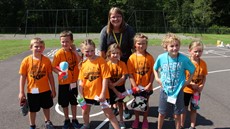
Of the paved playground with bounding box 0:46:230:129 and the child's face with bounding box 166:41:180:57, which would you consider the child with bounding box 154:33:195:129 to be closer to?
the child's face with bounding box 166:41:180:57

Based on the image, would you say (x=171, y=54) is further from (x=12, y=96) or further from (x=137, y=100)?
(x=12, y=96)

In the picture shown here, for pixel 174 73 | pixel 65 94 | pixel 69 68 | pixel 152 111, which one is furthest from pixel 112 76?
pixel 152 111

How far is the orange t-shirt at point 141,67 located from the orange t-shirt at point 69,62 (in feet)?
3.26

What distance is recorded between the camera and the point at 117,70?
458cm

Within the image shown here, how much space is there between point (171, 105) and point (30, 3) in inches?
2122

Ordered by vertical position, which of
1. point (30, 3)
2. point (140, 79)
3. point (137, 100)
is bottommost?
point (137, 100)

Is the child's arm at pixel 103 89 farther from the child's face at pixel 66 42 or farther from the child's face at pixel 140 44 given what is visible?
the child's face at pixel 66 42

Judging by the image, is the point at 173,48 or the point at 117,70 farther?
the point at 117,70

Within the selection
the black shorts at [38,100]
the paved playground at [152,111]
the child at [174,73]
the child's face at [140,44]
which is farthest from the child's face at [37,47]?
the child at [174,73]

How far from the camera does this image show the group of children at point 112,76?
4.18 m

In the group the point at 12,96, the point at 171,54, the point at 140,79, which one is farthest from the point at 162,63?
the point at 12,96

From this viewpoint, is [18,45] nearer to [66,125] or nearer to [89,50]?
[66,125]

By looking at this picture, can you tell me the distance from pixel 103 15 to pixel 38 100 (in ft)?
180

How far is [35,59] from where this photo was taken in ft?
14.7
